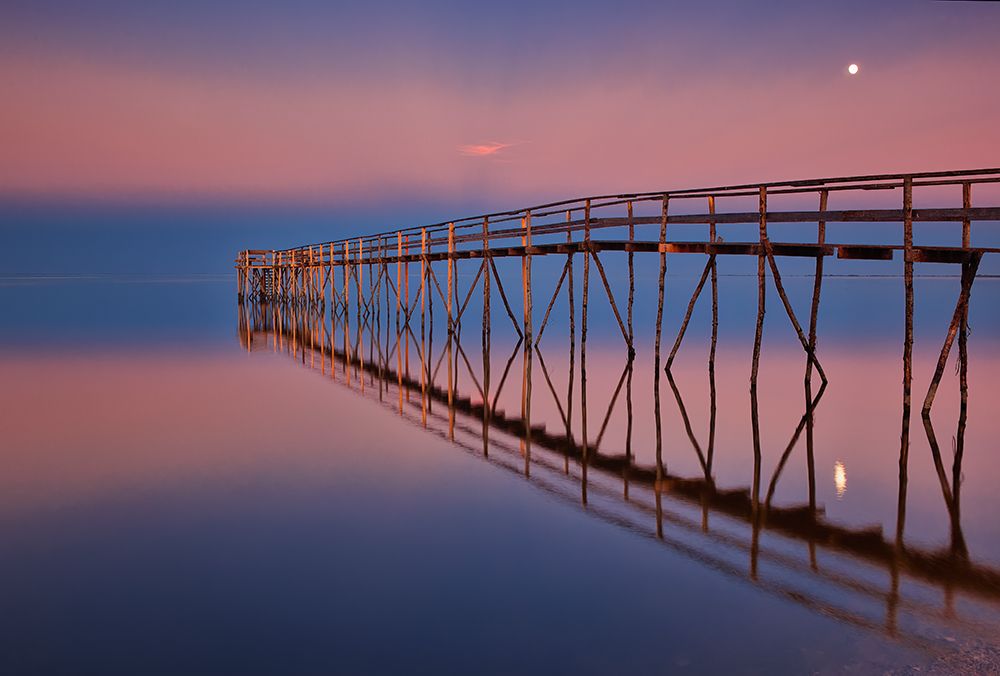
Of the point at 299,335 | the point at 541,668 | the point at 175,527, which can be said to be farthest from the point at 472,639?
the point at 299,335

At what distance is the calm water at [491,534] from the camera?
14.8ft

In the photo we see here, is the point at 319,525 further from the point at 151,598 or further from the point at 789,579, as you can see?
the point at 789,579

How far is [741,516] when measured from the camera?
22.7ft

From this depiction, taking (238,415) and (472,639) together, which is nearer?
(472,639)

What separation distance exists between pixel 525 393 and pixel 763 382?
5.09 metres

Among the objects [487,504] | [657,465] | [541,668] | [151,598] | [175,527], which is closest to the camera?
[541,668]

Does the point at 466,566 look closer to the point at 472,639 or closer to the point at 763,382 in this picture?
the point at 472,639

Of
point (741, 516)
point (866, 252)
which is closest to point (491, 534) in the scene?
point (741, 516)

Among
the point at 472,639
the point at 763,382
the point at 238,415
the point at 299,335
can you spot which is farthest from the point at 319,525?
the point at 299,335

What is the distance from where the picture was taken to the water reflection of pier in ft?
16.6

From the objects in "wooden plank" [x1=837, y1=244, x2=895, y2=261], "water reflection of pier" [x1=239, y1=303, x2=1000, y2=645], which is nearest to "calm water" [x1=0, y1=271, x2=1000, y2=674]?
"water reflection of pier" [x1=239, y1=303, x2=1000, y2=645]

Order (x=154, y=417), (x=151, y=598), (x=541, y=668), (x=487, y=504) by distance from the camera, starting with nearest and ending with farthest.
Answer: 1. (x=541, y=668)
2. (x=151, y=598)
3. (x=487, y=504)
4. (x=154, y=417)

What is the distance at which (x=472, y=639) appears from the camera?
4.59m

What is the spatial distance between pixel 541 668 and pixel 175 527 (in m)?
3.98
